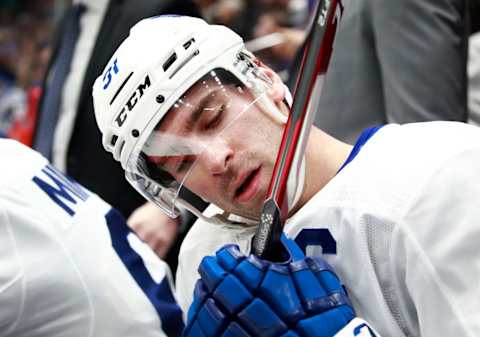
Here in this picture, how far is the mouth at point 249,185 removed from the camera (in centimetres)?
142

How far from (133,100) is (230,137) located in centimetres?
17

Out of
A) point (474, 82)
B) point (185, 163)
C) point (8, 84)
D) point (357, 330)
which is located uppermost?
point (185, 163)

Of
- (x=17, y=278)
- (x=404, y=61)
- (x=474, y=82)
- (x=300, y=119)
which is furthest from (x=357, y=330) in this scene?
(x=474, y=82)

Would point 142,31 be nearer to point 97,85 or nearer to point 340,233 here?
point 97,85

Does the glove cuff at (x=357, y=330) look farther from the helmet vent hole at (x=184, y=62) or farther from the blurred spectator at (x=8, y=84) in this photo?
the blurred spectator at (x=8, y=84)

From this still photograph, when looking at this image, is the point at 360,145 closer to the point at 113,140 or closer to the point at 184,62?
the point at 184,62

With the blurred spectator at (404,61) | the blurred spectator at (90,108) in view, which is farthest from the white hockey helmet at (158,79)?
the blurred spectator at (90,108)

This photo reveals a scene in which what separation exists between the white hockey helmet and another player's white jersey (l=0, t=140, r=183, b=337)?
0.21m

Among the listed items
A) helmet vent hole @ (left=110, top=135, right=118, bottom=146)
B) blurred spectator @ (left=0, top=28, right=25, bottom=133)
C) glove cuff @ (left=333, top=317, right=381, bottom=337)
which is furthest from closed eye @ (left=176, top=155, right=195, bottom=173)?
blurred spectator @ (left=0, top=28, right=25, bottom=133)

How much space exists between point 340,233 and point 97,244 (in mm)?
555

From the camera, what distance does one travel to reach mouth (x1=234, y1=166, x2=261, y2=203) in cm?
142

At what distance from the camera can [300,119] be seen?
1242mm

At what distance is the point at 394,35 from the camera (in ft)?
6.37

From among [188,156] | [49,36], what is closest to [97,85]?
[188,156]
